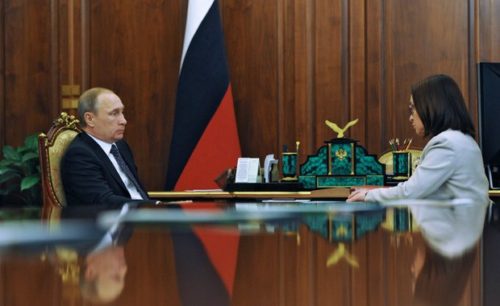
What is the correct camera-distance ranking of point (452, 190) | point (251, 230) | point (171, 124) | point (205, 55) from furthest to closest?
point (171, 124), point (205, 55), point (452, 190), point (251, 230)

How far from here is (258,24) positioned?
5762mm

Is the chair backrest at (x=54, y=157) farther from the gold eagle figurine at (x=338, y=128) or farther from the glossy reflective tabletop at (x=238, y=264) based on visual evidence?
the glossy reflective tabletop at (x=238, y=264)

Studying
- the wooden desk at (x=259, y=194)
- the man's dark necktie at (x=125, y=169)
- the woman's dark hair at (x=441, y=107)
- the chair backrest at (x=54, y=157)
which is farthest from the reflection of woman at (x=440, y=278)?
the wooden desk at (x=259, y=194)

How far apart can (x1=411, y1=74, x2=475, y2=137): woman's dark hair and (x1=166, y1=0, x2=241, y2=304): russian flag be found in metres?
2.07

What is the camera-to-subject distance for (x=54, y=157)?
388 centimetres

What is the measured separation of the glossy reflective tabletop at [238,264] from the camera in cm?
55

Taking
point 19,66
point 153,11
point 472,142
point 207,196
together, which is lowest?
point 207,196

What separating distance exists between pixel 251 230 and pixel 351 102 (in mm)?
4592

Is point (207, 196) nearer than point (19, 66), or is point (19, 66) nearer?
point (207, 196)

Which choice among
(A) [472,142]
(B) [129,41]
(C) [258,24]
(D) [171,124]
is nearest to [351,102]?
(C) [258,24]

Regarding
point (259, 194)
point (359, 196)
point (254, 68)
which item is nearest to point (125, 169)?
point (259, 194)

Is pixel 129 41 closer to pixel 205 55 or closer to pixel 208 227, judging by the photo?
pixel 205 55

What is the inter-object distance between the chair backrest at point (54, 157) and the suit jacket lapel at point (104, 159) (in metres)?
0.16

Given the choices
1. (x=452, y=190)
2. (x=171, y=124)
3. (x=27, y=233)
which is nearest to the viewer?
(x=27, y=233)
